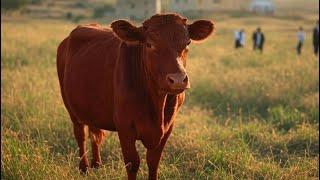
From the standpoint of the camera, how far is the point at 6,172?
4.96 m

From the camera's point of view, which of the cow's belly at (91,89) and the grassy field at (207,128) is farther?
the grassy field at (207,128)

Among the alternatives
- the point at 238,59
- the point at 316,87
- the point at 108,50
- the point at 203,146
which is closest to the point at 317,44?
the point at 238,59

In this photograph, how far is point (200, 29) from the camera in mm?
4215

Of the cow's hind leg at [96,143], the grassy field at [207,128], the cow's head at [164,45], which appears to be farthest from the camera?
the cow's hind leg at [96,143]

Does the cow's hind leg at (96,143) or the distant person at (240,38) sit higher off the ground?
the cow's hind leg at (96,143)

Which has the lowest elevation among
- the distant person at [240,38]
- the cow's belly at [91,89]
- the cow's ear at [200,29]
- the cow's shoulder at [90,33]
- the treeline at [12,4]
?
the treeline at [12,4]

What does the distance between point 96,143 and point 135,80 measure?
1586 millimetres

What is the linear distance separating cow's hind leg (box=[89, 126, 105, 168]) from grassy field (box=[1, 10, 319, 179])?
148 mm

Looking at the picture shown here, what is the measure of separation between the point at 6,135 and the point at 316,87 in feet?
20.9

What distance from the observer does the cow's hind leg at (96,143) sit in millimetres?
5500

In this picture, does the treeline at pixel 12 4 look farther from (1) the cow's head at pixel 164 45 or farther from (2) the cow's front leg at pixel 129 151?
(1) the cow's head at pixel 164 45

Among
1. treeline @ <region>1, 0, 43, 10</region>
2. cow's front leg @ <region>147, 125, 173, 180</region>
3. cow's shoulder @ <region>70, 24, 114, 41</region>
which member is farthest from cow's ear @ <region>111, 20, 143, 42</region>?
treeline @ <region>1, 0, 43, 10</region>

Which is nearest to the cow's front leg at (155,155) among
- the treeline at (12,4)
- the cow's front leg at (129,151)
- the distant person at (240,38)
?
the cow's front leg at (129,151)

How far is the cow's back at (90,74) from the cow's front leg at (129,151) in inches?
13.8
